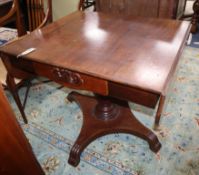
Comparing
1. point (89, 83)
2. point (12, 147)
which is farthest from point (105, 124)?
point (12, 147)

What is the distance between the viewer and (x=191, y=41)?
2.63 meters

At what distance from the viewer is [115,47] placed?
3.37 feet

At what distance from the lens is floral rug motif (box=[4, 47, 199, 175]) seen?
4.08 ft

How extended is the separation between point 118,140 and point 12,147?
0.81m

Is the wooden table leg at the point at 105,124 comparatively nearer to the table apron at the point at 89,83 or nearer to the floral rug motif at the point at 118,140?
the floral rug motif at the point at 118,140

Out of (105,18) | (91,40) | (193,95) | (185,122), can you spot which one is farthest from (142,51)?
(193,95)

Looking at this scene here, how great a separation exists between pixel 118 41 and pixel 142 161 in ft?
2.55

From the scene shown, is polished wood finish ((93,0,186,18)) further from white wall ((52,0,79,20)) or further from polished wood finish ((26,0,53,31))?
Answer: polished wood finish ((26,0,53,31))

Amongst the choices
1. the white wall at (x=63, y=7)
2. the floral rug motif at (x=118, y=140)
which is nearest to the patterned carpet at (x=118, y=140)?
the floral rug motif at (x=118, y=140)

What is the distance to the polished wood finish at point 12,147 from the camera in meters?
0.69

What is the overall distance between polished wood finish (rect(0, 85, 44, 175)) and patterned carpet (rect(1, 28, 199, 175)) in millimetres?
403

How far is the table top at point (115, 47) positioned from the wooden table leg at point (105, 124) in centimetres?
49

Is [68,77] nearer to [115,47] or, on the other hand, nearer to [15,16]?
[115,47]

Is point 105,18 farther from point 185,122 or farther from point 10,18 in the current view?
point 185,122
